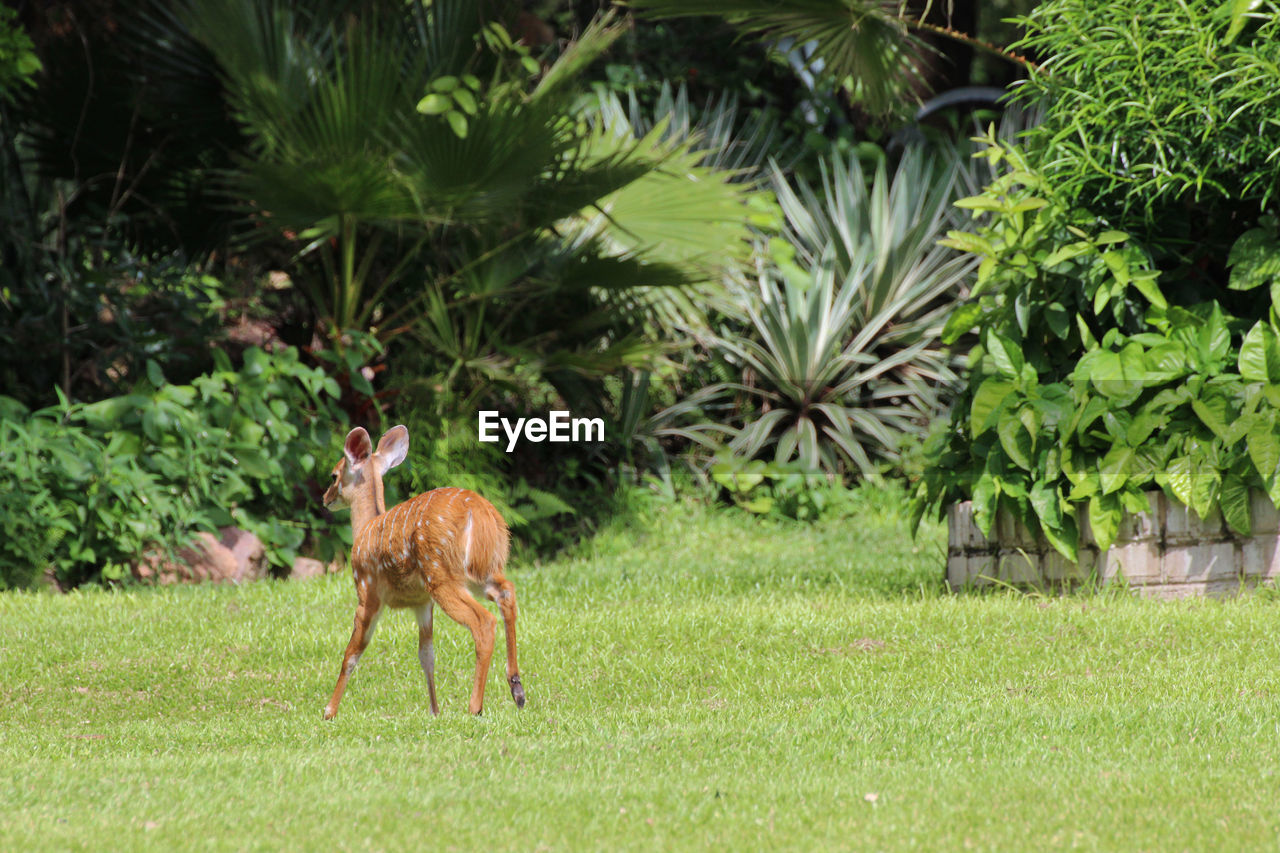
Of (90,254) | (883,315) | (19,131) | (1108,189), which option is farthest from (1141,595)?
(19,131)

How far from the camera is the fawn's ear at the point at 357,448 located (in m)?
5.00

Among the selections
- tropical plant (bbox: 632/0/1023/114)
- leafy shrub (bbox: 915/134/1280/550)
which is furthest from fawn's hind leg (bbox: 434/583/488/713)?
tropical plant (bbox: 632/0/1023/114)

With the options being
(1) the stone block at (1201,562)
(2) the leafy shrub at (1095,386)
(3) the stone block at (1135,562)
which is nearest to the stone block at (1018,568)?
(2) the leafy shrub at (1095,386)

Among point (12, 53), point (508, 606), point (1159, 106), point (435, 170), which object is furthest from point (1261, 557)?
point (12, 53)

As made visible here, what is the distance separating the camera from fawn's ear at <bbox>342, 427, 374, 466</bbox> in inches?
197

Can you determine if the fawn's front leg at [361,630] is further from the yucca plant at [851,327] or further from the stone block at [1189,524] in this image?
the yucca plant at [851,327]

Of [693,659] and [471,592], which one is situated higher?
[471,592]

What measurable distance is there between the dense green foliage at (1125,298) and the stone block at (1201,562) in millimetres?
251

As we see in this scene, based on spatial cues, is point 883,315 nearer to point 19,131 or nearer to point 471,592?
point 19,131

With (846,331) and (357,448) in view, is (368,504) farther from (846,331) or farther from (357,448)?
(846,331)

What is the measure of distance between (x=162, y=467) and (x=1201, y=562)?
545cm

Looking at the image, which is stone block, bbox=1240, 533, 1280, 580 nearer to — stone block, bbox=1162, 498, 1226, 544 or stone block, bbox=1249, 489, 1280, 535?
stone block, bbox=1249, 489, 1280, 535

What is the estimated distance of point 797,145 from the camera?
14.1 metres

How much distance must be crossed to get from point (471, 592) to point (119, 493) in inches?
154
